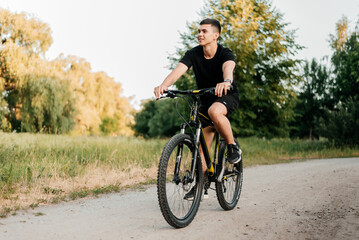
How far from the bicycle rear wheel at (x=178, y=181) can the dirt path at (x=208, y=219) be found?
0.14 meters

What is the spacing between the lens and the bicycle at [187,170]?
132 inches

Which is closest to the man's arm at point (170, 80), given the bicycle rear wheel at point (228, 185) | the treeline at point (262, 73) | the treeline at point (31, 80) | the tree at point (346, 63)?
the bicycle rear wheel at point (228, 185)

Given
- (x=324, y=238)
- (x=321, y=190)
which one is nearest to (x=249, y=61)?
(x=321, y=190)

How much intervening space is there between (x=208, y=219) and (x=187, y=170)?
589 millimetres

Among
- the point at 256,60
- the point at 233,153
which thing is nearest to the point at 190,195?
the point at 233,153

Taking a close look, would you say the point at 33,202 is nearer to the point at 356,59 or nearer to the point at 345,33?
the point at 356,59

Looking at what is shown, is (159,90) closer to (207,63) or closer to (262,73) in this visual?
(207,63)

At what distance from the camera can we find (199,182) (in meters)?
3.92

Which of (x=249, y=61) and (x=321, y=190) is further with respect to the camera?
(x=249, y=61)

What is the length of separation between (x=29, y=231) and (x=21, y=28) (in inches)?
869

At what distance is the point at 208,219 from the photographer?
3877 millimetres

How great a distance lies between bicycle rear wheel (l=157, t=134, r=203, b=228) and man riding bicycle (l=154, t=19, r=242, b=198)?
0.31 metres

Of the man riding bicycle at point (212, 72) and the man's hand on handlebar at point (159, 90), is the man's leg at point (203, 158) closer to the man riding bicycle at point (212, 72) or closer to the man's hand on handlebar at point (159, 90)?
the man riding bicycle at point (212, 72)

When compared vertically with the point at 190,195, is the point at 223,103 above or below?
above
